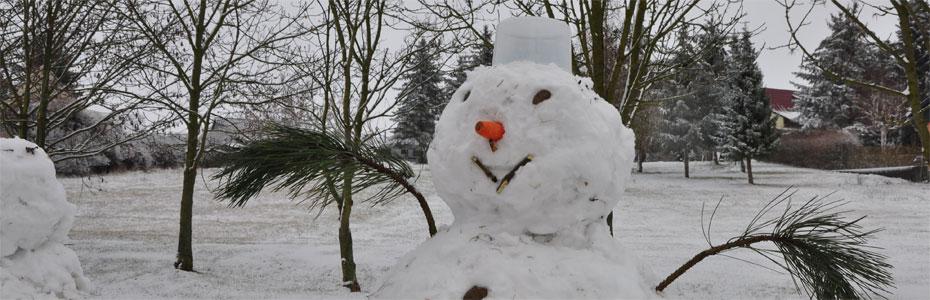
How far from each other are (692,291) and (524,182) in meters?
7.21

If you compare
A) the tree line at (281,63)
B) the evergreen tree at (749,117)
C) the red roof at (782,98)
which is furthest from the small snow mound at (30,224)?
the red roof at (782,98)

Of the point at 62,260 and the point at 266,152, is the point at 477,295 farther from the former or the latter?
the point at 62,260

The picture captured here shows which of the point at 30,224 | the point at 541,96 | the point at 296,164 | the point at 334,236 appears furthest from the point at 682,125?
the point at 296,164

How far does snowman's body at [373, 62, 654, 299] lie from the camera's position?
6.30 ft

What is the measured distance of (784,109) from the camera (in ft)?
135

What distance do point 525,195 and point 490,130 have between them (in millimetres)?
260

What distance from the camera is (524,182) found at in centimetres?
198

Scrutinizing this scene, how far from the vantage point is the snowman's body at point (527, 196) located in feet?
6.30

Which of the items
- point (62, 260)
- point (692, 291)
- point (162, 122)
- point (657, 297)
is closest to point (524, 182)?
point (657, 297)

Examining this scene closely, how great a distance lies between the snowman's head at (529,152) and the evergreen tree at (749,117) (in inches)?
998

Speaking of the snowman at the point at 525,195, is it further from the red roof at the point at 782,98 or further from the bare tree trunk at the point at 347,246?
the red roof at the point at 782,98

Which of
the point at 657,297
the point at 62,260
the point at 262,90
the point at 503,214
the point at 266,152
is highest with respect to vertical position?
the point at 262,90

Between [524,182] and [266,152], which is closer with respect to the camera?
[524,182]

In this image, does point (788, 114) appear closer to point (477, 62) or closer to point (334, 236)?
point (477, 62)
